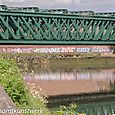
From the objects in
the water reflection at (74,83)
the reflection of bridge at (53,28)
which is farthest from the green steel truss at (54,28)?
the water reflection at (74,83)

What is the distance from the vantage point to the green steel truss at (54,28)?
175 ft

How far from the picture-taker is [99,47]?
65.9 m

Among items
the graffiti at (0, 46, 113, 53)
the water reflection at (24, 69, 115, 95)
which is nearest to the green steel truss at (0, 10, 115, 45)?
the graffiti at (0, 46, 113, 53)

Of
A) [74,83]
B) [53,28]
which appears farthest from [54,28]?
[74,83]

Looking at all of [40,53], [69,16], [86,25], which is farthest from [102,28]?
[40,53]

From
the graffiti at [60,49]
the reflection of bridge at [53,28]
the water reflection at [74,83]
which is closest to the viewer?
the water reflection at [74,83]

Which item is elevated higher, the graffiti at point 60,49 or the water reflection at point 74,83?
the water reflection at point 74,83

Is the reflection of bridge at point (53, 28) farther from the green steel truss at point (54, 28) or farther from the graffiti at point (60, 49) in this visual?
the graffiti at point (60, 49)

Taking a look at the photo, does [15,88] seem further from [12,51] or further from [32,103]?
[12,51]

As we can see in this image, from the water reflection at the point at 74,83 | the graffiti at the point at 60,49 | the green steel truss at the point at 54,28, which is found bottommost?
the graffiti at the point at 60,49

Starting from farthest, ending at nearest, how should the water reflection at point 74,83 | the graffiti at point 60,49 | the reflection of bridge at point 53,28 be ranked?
the graffiti at point 60,49, the reflection of bridge at point 53,28, the water reflection at point 74,83

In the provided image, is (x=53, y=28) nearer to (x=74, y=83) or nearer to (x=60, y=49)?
(x=60, y=49)

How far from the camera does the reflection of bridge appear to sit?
5322 centimetres

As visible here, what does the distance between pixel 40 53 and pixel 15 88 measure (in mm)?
47945
